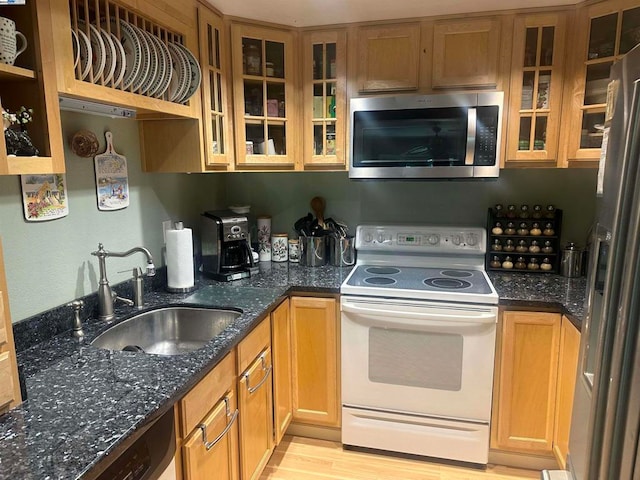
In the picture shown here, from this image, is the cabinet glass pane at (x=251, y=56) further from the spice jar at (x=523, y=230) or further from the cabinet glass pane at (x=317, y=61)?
A: the spice jar at (x=523, y=230)

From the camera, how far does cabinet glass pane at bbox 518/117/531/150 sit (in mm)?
2123

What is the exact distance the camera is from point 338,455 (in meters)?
2.31

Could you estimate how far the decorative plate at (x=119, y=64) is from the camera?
4.61 ft

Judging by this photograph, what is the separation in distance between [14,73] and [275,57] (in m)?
1.42

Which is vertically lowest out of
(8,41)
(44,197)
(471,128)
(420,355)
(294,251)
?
(420,355)

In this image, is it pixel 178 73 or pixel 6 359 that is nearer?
pixel 6 359

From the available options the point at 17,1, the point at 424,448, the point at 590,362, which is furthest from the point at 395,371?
the point at 17,1

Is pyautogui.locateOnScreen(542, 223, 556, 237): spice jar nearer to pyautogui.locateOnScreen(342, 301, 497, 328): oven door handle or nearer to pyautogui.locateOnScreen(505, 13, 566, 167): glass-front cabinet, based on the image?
pyautogui.locateOnScreen(505, 13, 566, 167): glass-front cabinet

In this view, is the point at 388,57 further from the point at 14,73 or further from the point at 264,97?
the point at 14,73

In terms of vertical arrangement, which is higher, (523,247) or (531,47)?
(531,47)

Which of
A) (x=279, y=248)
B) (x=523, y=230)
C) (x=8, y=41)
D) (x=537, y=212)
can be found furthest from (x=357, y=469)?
(x=8, y=41)

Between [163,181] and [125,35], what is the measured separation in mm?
865

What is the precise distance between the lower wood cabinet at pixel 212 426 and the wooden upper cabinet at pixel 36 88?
0.77m

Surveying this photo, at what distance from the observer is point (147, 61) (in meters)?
1.54
